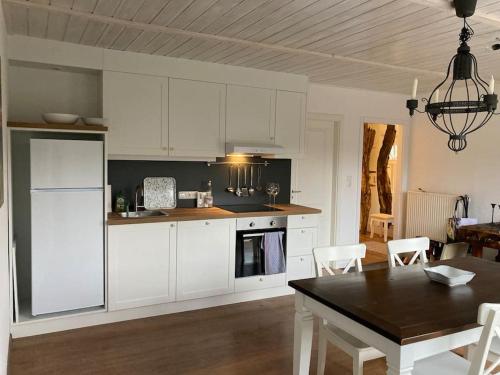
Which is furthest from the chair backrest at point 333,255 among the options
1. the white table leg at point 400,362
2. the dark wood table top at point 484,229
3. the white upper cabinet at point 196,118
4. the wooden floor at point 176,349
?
the dark wood table top at point 484,229

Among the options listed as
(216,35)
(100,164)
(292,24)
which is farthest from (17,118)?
(292,24)

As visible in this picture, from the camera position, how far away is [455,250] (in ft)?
15.5

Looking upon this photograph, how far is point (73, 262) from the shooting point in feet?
11.1

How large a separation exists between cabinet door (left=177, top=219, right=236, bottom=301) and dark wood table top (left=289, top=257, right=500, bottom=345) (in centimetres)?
165

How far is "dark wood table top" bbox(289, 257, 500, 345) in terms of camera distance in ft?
5.86

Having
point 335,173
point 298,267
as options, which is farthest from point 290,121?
point 298,267

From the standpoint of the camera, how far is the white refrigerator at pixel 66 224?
10.6 feet

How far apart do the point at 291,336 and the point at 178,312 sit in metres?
1.09

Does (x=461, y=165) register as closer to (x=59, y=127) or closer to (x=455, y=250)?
(x=455, y=250)

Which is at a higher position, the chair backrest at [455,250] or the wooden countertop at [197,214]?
the wooden countertop at [197,214]

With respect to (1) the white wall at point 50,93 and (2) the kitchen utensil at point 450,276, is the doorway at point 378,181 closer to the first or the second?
(2) the kitchen utensil at point 450,276

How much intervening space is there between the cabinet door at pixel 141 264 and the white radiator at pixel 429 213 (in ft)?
12.4

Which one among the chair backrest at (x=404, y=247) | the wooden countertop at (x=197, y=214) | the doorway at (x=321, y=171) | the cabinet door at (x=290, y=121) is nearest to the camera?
the chair backrest at (x=404, y=247)

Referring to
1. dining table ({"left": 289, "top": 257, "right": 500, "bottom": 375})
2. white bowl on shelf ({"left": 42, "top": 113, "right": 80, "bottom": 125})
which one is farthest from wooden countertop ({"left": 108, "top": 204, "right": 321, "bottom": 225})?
dining table ({"left": 289, "top": 257, "right": 500, "bottom": 375})
